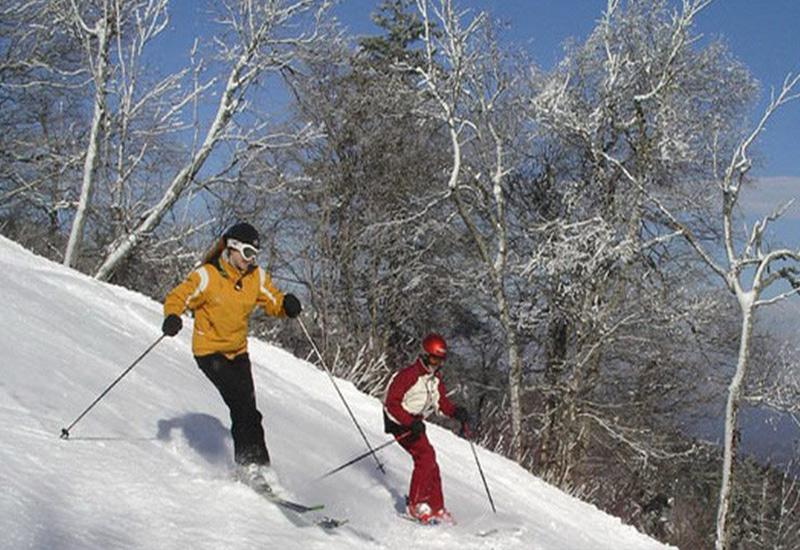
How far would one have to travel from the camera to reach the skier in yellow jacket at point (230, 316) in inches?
243

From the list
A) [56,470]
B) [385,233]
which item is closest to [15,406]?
[56,470]

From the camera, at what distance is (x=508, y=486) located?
969 cm

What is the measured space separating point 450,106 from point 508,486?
15885 millimetres

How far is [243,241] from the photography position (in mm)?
6340

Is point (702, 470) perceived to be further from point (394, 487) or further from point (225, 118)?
point (394, 487)

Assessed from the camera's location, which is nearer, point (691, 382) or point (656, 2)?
point (656, 2)

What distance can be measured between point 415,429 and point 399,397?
1.01ft

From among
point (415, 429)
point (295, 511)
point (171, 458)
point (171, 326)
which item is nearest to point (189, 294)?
point (171, 326)

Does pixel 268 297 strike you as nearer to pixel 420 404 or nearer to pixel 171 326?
pixel 171 326

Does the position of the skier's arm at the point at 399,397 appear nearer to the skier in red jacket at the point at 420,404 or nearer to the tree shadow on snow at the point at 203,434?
the skier in red jacket at the point at 420,404

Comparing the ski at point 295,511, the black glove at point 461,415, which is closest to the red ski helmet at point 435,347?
the black glove at point 461,415

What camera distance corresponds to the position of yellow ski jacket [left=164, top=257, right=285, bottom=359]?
6.20m

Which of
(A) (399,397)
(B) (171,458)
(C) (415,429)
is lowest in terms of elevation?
(B) (171,458)

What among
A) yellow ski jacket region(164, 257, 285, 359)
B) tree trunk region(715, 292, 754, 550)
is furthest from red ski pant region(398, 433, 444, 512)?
tree trunk region(715, 292, 754, 550)
